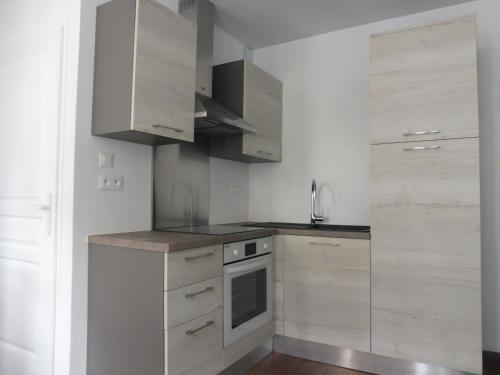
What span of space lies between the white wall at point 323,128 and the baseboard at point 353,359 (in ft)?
3.36

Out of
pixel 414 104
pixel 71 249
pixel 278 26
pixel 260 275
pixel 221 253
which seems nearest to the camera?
pixel 71 249

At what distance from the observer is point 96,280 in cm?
194

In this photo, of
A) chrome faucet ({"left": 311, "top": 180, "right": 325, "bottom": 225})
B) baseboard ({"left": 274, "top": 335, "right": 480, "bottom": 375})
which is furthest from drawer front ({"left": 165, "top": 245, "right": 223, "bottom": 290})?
chrome faucet ({"left": 311, "top": 180, "right": 325, "bottom": 225})

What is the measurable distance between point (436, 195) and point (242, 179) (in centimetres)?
173

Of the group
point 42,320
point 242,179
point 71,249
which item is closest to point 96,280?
point 71,249

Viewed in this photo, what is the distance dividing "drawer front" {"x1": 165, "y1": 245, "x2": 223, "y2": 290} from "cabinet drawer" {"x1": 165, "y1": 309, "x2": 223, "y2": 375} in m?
0.21

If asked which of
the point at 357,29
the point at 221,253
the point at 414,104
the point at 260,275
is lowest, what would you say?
the point at 260,275

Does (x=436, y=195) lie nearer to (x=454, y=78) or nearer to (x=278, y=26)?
(x=454, y=78)

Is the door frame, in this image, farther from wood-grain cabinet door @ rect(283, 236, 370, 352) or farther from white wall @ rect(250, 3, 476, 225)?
white wall @ rect(250, 3, 476, 225)

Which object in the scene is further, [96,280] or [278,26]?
[278,26]

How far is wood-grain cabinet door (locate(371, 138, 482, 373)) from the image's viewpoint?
6.95 ft

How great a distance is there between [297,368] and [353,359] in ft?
1.26

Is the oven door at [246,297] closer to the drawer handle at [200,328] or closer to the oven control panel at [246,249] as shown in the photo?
the oven control panel at [246,249]

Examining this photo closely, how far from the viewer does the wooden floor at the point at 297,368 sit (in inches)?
93.4
